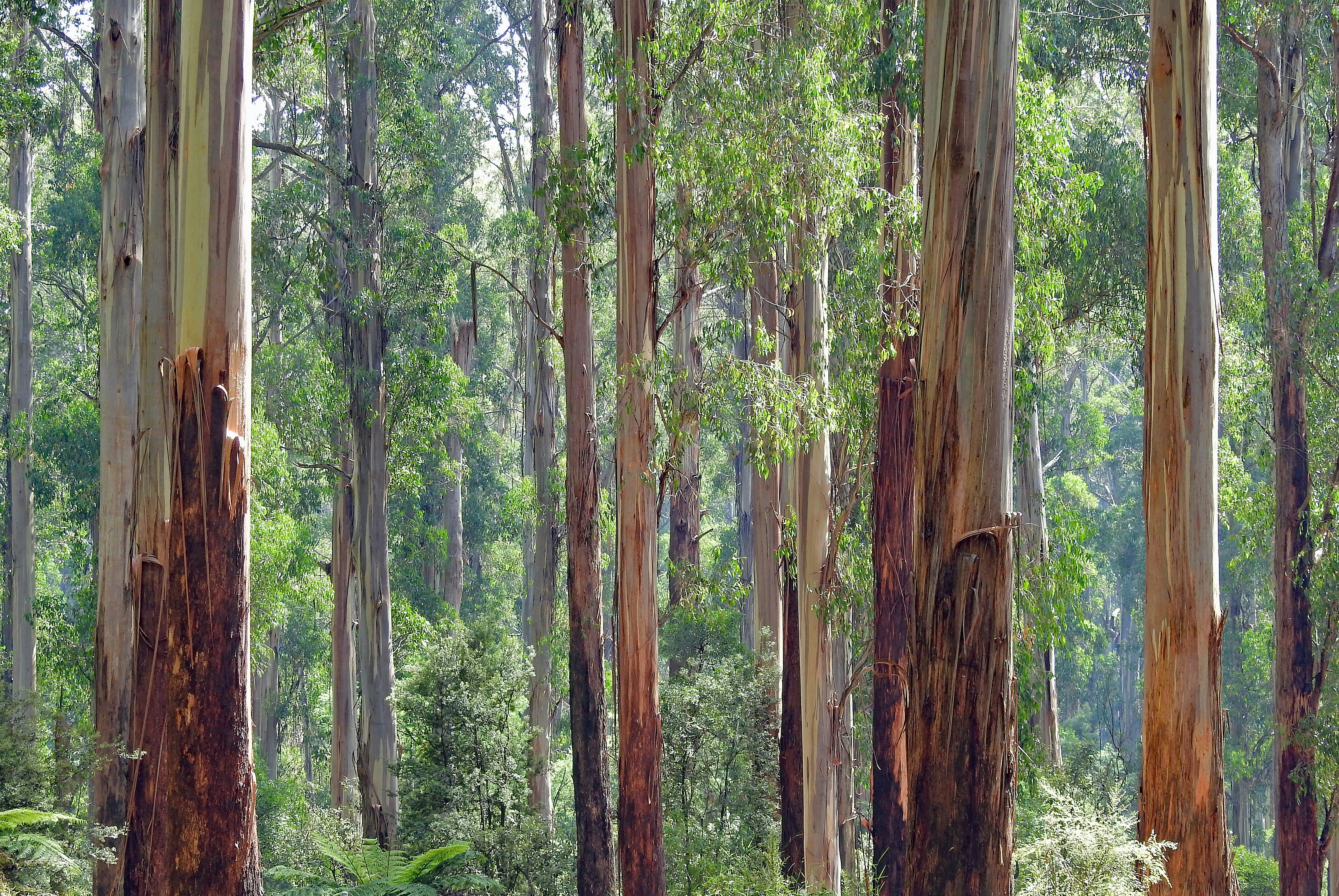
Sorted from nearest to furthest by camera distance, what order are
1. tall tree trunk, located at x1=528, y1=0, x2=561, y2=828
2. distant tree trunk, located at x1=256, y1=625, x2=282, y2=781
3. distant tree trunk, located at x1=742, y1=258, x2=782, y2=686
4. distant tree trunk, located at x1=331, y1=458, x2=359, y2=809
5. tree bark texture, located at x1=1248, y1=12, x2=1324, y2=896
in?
distant tree trunk, located at x1=742, y1=258, x2=782, y2=686, tree bark texture, located at x1=1248, y1=12, x2=1324, y2=896, distant tree trunk, located at x1=331, y1=458, x2=359, y2=809, tall tree trunk, located at x1=528, y1=0, x2=561, y2=828, distant tree trunk, located at x1=256, y1=625, x2=282, y2=781

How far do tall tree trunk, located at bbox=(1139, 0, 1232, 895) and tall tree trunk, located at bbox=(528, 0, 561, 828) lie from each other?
10200 millimetres

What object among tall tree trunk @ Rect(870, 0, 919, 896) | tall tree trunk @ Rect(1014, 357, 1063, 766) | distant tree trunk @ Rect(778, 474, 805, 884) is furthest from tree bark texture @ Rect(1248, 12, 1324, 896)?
distant tree trunk @ Rect(778, 474, 805, 884)

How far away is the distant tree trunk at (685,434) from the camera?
9.76 metres

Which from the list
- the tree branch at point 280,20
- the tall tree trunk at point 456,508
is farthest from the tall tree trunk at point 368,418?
the tall tree trunk at point 456,508

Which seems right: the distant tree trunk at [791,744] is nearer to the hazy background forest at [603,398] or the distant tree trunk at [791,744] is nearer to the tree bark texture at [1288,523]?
the hazy background forest at [603,398]

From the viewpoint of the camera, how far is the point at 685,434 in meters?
9.67

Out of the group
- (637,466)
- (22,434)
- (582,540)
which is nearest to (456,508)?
(22,434)

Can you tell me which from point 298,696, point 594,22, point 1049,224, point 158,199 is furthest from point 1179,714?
point 298,696

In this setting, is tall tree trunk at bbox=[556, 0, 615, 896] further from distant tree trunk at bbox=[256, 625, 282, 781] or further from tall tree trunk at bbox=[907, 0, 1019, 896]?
distant tree trunk at bbox=[256, 625, 282, 781]

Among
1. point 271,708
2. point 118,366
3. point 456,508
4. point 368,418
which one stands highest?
point 368,418

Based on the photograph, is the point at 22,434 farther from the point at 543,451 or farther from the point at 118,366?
the point at 118,366

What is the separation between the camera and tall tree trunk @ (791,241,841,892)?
1035 centimetres

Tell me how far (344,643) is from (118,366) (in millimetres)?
7676

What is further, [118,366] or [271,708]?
[271,708]
